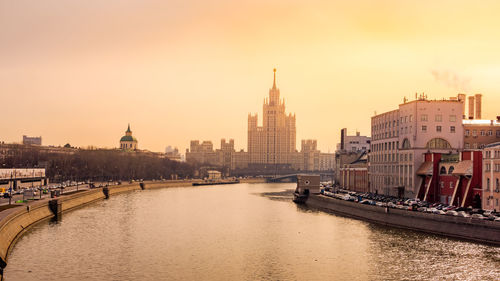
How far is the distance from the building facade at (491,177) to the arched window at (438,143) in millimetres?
19358

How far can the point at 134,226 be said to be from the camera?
2689 inches

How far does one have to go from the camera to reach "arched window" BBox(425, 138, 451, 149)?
82.8 meters

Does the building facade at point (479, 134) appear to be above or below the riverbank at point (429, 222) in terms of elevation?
above

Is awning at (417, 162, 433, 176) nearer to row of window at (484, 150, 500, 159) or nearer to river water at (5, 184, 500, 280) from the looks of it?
river water at (5, 184, 500, 280)

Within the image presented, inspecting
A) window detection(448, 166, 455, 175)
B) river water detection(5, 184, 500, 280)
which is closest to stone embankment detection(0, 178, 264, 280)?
river water detection(5, 184, 500, 280)

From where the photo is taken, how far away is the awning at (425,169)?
77506mm

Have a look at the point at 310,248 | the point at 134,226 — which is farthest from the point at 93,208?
the point at 310,248

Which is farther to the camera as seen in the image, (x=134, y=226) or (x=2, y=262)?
(x=134, y=226)

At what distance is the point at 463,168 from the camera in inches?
2667

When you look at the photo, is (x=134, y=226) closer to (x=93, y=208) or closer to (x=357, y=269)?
(x=93, y=208)

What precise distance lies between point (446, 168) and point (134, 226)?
40.4 m

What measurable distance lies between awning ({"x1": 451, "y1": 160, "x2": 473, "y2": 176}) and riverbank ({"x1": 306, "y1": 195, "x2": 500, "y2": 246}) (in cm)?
831

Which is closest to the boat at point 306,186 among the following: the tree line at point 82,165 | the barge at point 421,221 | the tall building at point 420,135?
the barge at point 421,221

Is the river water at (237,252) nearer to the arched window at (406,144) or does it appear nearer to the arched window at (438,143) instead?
the arched window at (406,144)
